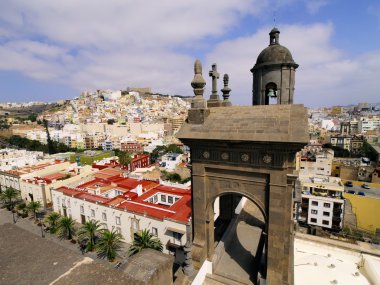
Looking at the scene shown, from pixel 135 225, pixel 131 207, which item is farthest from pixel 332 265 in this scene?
pixel 131 207

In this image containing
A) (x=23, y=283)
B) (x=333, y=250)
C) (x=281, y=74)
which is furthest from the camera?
(x=281, y=74)

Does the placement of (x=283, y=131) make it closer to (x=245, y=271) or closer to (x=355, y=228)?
(x=245, y=271)

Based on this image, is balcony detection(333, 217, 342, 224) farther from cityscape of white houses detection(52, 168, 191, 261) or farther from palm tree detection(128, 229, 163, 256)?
palm tree detection(128, 229, 163, 256)

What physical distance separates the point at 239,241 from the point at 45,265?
8.21 meters

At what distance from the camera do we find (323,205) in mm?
33906

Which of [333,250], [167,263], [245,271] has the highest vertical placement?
[167,263]

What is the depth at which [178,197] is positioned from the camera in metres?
29.8

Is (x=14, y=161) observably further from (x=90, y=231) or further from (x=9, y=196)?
(x=90, y=231)

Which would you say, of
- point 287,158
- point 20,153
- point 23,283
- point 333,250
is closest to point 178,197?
point 333,250

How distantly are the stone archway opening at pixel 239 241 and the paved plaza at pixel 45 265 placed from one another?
5646 mm

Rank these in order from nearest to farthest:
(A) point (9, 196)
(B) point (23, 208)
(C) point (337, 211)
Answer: (C) point (337, 211), (B) point (23, 208), (A) point (9, 196)

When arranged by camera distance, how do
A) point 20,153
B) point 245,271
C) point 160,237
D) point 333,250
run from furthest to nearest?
point 20,153
point 160,237
point 333,250
point 245,271

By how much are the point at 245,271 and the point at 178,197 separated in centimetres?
2242

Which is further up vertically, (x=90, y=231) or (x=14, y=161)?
(x=14, y=161)
